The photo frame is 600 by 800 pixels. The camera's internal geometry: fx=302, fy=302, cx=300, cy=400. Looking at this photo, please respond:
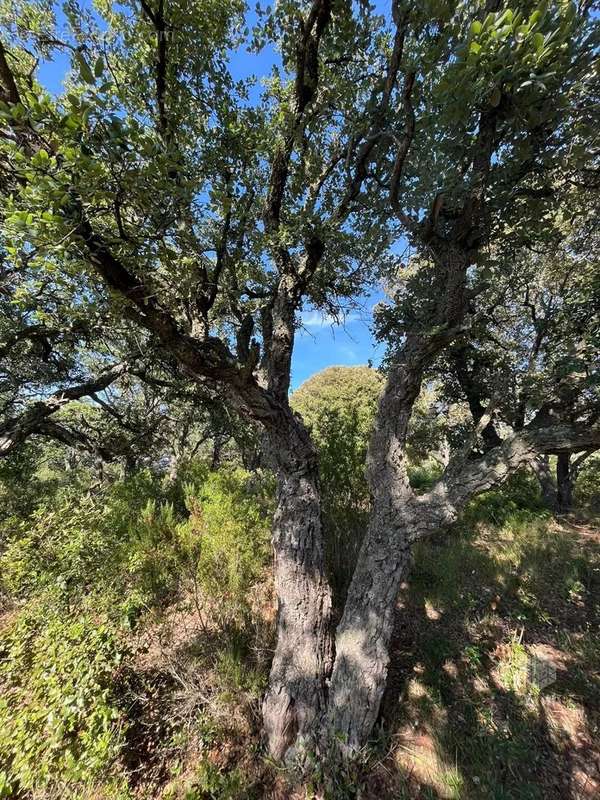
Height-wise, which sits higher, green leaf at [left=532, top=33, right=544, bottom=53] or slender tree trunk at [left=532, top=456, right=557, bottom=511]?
green leaf at [left=532, top=33, right=544, bottom=53]

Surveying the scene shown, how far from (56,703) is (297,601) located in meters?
1.80

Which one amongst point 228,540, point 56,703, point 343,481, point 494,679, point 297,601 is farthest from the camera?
point 343,481

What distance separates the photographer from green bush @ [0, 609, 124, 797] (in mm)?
1907

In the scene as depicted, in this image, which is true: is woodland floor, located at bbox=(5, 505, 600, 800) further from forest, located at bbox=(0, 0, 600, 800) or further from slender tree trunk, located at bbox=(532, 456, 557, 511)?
slender tree trunk, located at bbox=(532, 456, 557, 511)

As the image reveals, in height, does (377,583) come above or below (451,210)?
below

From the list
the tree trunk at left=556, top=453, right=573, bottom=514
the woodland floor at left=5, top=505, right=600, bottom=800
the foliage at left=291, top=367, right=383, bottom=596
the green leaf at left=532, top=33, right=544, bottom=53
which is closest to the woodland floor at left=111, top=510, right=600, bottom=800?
the woodland floor at left=5, top=505, right=600, bottom=800

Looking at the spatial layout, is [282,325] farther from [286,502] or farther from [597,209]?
Result: [597,209]

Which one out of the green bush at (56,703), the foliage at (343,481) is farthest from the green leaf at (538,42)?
the green bush at (56,703)

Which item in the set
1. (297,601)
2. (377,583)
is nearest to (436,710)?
(377,583)

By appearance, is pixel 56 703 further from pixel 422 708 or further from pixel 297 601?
pixel 422 708

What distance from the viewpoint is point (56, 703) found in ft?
6.58

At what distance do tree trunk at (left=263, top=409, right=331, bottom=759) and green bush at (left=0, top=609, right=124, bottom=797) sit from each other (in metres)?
1.29

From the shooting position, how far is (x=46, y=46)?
2.73 m

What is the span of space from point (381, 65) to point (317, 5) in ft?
2.91
